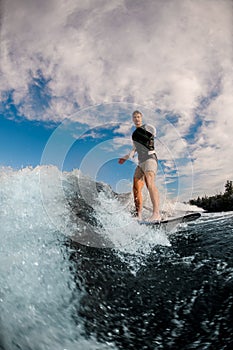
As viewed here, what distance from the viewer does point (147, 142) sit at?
1.68 meters

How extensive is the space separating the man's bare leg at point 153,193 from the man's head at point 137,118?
0.27 m

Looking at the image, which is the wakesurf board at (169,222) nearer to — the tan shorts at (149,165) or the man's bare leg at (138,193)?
the man's bare leg at (138,193)

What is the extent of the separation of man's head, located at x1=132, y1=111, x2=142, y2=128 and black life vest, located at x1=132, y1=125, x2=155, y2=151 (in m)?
0.05

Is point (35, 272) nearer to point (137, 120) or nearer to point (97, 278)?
point (97, 278)

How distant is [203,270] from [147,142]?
2.60 feet

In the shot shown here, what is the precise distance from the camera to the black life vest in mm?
1671

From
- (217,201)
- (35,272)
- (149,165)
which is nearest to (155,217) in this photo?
(149,165)

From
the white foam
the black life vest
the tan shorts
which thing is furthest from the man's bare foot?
the white foam

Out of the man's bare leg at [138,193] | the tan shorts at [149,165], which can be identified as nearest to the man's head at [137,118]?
the tan shorts at [149,165]

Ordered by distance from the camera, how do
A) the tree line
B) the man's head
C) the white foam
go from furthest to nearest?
the tree line < the man's head < the white foam

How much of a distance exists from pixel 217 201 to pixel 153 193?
335cm

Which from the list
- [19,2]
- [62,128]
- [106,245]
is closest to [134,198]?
[106,245]

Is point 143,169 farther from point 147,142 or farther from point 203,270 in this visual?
point 203,270

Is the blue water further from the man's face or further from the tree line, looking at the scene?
the tree line
